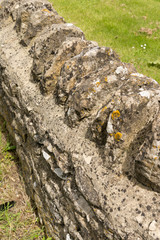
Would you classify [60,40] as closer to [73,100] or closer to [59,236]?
[73,100]

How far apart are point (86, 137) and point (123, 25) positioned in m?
6.12

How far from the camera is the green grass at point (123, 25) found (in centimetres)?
535

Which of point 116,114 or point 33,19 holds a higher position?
point 33,19

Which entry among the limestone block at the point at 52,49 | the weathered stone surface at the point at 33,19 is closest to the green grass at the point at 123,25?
the weathered stone surface at the point at 33,19

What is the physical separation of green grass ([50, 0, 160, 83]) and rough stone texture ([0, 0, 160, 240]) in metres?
3.01

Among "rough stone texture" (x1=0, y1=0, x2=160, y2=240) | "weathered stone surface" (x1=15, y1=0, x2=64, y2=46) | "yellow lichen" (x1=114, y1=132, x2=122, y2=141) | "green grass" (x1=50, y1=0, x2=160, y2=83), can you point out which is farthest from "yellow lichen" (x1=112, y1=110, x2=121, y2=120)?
Answer: "green grass" (x1=50, y1=0, x2=160, y2=83)

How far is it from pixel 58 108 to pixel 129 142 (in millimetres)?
799

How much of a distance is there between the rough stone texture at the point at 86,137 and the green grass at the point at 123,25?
301 cm

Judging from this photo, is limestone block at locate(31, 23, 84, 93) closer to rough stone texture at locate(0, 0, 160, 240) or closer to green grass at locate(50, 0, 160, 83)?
rough stone texture at locate(0, 0, 160, 240)

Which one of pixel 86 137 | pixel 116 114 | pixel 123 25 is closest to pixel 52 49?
pixel 86 137

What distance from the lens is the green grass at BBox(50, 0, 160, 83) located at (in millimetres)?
5354

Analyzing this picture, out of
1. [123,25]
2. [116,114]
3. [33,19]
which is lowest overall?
[123,25]

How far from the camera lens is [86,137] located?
170 centimetres

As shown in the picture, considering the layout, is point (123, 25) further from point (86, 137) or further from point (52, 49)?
point (86, 137)
